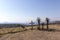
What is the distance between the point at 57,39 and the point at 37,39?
100 inches

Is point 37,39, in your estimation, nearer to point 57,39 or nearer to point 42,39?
point 42,39

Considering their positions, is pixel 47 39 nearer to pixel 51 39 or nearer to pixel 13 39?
pixel 51 39

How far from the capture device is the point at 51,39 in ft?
52.0

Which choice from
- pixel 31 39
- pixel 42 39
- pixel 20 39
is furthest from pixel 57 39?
pixel 20 39

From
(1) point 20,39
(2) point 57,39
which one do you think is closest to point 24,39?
(1) point 20,39

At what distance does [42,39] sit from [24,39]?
235 centimetres

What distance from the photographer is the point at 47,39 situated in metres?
15.8

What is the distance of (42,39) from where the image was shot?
52.3ft

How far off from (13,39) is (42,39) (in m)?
3.85

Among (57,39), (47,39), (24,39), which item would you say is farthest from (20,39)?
(57,39)

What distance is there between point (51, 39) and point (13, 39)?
196 inches

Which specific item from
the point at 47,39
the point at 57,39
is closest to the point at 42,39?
the point at 47,39

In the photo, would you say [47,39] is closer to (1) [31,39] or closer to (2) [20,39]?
(1) [31,39]

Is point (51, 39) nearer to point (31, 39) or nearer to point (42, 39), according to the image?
point (42, 39)
